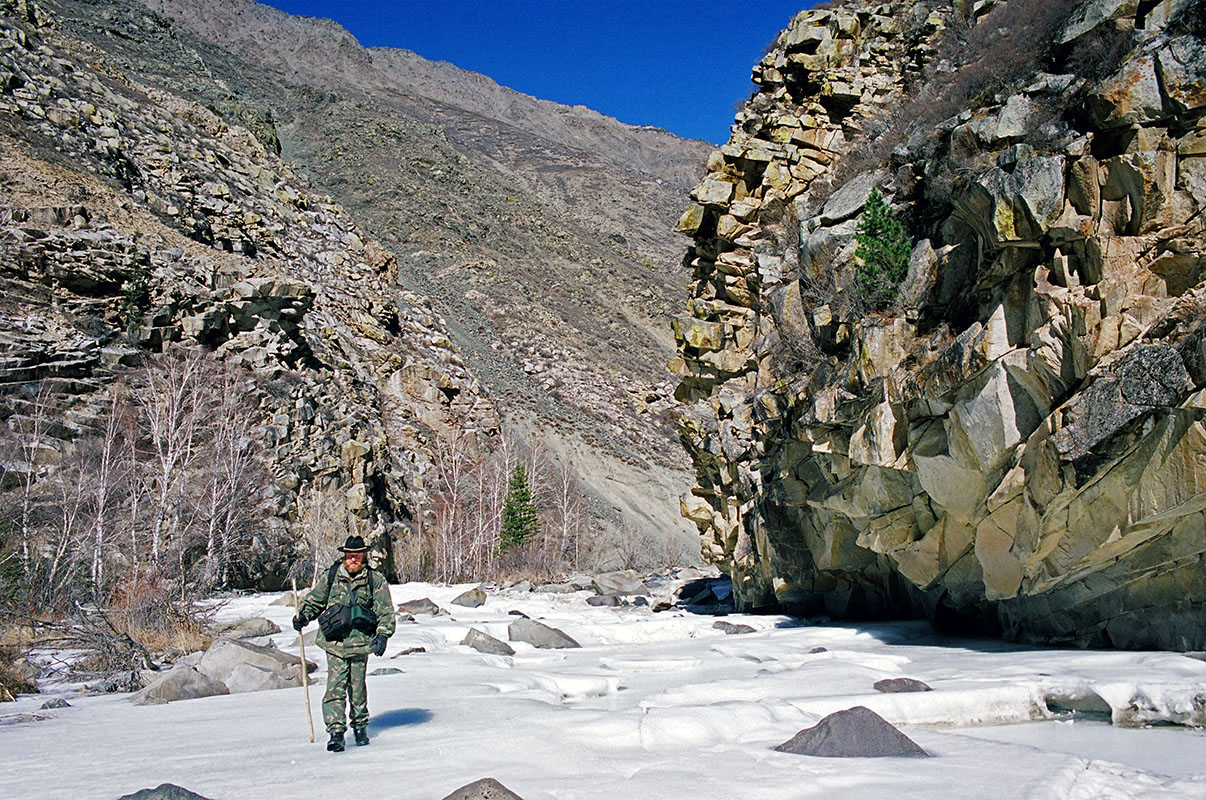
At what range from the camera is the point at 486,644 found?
1166cm

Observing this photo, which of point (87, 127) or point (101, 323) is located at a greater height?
point (87, 127)

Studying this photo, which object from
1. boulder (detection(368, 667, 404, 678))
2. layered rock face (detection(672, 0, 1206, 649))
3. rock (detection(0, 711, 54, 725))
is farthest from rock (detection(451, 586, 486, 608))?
rock (detection(0, 711, 54, 725))

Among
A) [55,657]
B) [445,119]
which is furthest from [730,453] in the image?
[445,119]

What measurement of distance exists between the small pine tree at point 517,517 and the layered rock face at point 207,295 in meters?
4.21

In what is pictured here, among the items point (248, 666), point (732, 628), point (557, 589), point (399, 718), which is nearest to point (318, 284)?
point (557, 589)

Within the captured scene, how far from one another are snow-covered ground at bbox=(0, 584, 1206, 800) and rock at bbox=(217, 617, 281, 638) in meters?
3.74

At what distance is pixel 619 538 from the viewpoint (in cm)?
4347

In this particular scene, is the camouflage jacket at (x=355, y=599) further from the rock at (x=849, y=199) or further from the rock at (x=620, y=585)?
the rock at (x=620, y=585)

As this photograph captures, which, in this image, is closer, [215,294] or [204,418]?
[204,418]

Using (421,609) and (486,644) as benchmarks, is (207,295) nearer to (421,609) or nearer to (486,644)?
(421,609)

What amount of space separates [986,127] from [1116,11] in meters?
1.92

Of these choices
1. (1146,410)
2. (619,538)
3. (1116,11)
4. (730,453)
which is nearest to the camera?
(1146,410)

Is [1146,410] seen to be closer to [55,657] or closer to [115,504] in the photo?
[55,657]

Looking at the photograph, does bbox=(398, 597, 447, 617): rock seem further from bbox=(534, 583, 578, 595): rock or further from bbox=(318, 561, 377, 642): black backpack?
bbox=(318, 561, 377, 642): black backpack
